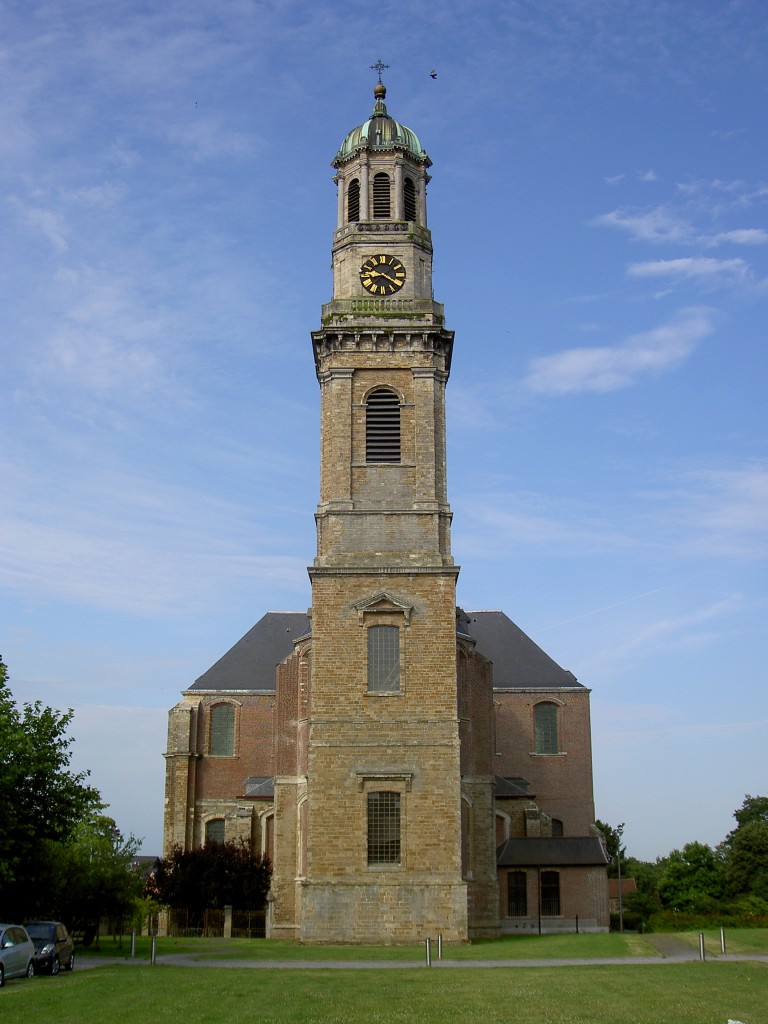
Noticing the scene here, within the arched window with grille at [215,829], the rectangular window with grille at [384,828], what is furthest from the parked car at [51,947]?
the arched window with grille at [215,829]

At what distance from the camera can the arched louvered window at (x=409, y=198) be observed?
40.1 m

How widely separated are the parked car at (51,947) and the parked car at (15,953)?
0.49 meters

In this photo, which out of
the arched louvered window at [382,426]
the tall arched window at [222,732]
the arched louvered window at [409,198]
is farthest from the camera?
the tall arched window at [222,732]

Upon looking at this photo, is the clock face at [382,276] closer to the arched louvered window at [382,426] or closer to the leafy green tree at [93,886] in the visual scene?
the arched louvered window at [382,426]

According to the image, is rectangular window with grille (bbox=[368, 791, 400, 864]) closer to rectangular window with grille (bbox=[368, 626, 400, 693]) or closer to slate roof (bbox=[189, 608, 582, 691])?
rectangular window with grille (bbox=[368, 626, 400, 693])

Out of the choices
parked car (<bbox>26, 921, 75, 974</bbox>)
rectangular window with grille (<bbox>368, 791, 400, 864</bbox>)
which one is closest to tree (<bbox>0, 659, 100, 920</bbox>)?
parked car (<bbox>26, 921, 75, 974</bbox>)

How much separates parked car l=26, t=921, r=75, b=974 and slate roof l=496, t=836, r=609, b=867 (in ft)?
70.9

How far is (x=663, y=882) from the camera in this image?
210 ft

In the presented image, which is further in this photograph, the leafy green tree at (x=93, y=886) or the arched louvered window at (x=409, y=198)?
the arched louvered window at (x=409, y=198)

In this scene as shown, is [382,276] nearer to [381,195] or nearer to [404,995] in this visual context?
[381,195]

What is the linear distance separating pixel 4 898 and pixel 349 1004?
1561cm

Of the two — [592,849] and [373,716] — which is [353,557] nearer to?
[373,716]

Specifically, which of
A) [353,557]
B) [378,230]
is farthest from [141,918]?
[378,230]

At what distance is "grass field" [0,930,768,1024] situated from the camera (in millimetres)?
15367
